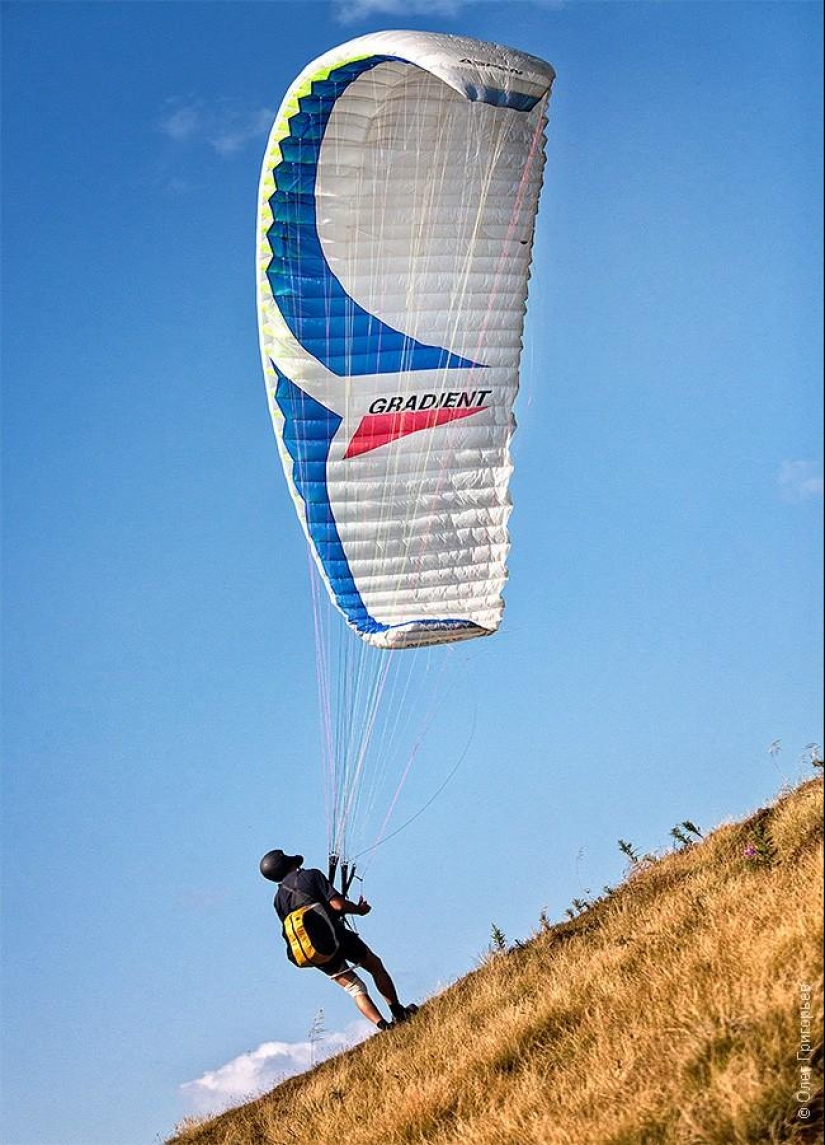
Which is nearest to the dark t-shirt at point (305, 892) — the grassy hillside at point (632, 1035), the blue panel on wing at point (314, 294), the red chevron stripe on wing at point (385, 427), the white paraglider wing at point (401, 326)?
the grassy hillside at point (632, 1035)

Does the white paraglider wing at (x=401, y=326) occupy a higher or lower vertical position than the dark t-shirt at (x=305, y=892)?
higher

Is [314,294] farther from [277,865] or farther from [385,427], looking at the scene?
Answer: [277,865]

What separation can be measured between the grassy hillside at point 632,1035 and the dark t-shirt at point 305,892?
124 cm

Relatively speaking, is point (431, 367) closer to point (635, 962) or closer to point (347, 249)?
point (347, 249)

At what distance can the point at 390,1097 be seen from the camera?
8.88 m

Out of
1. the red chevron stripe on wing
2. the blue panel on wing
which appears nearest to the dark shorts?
the red chevron stripe on wing

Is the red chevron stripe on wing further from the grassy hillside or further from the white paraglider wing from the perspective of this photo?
the grassy hillside

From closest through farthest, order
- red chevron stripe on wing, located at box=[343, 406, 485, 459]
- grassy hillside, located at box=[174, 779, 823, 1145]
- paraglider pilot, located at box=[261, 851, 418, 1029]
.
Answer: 1. grassy hillside, located at box=[174, 779, 823, 1145]
2. paraglider pilot, located at box=[261, 851, 418, 1029]
3. red chevron stripe on wing, located at box=[343, 406, 485, 459]

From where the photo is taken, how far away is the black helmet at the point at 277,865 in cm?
1129

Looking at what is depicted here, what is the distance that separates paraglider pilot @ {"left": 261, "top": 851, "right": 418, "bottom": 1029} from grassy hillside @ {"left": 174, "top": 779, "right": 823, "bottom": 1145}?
1.55ft

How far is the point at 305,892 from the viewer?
11.0 metres

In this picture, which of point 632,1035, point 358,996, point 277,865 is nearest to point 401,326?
point 277,865

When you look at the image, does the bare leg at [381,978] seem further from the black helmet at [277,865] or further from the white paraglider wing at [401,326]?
the white paraglider wing at [401,326]

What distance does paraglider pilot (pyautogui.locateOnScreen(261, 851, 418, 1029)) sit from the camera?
10.8 meters
